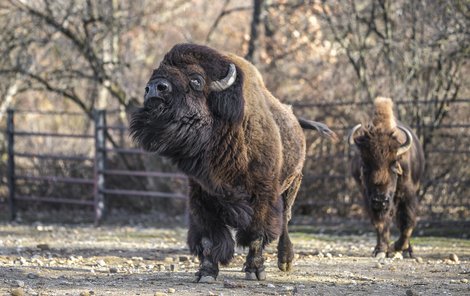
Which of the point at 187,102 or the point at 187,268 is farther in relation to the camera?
the point at 187,268

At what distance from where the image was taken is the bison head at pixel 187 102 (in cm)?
828

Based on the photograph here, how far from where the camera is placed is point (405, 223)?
1224 centimetres

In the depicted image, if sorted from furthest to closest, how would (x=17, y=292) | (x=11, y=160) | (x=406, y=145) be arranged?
1. (x=11, y=160)
2. (x=406, y=145)
3. (x=17, y=292)

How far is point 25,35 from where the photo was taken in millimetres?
18828

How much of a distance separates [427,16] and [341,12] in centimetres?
182

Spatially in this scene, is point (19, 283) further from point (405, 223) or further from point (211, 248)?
point (405, 223)

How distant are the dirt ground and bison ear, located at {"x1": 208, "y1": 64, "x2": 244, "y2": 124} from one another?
1.47 m

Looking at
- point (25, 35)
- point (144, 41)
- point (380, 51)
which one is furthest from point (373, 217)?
point (144, 41)

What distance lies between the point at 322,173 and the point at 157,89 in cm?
933

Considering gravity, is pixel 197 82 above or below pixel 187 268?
above

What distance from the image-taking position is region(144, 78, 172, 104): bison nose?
26.7ft

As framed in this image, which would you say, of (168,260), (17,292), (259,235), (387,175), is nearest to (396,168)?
(387,175)

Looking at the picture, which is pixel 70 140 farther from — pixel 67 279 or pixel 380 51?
pixel 67 279

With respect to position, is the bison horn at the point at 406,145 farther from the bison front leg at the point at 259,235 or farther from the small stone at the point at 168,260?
the bison front leg at the point at 259,235
